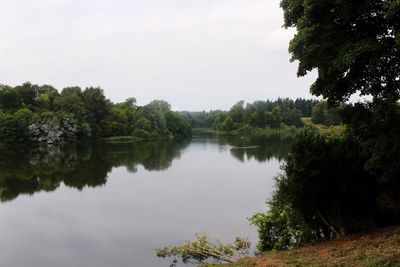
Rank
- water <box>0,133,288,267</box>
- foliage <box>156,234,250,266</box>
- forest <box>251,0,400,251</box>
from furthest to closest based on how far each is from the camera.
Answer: water <box>0,133,288,267</box> → foliage <box>156,234,250,266</box> → forest <box>251,0,400,251</box>

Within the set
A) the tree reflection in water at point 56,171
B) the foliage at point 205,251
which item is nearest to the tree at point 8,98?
the tree reflection in water at point 56,171

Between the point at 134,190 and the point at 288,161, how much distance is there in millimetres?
26432

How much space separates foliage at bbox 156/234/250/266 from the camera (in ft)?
71.7

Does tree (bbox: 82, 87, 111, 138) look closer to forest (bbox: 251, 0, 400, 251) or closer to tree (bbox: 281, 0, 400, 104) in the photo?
forest (bbox: 251, 0, 400, 251)

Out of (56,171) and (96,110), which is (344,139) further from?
(96,110)

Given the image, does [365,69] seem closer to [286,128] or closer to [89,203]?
[89,203]

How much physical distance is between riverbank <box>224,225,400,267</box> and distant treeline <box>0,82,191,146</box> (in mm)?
97783

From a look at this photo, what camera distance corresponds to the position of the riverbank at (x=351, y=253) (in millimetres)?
12914

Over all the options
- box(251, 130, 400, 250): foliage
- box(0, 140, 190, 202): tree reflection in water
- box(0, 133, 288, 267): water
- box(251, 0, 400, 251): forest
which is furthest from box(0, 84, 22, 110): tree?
box(251, 130, 400, 250): foliage

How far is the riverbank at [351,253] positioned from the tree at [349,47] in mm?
5304

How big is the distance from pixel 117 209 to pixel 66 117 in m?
89.3

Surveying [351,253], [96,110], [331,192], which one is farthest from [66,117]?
A: [351,253]

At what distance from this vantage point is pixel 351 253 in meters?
14.6

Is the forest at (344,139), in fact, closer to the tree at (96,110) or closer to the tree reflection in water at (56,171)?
the tree reflection in water at (56,171)
